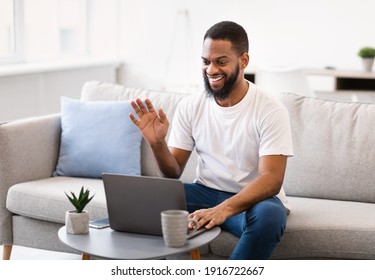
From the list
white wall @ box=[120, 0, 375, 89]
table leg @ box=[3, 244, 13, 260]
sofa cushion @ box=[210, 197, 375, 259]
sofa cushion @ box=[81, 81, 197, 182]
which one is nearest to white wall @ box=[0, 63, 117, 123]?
white wall @ box=[120, 0, 375, 89]

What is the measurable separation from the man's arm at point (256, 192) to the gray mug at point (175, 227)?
0.68 ft

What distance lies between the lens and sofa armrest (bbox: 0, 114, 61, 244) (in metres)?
3.20


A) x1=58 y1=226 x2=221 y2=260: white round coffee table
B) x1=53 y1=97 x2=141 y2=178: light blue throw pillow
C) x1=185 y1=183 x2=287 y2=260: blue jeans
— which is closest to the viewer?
x1=58 y1=226 x2=221 y2=260: white round coffee table

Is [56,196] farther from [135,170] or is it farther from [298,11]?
[298,11]

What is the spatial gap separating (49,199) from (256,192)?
100cm

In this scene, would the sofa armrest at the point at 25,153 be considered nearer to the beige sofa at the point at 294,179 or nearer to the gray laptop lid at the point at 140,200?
the beige sofa at the point at 294,179

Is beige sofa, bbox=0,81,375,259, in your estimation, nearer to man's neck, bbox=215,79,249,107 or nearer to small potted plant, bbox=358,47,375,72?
man's neck, bbox=215,79,249,107

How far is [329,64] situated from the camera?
18.6 feet

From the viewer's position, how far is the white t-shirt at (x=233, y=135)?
2602 millimetres

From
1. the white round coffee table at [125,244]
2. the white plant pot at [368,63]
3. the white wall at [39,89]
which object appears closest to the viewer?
the white round coffee table at [125,244]

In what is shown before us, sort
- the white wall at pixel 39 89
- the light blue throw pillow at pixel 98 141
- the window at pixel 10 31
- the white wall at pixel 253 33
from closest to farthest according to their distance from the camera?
1. the light blue throw pillow at pixel 98 141
2. the white wall at pixel 39 89
3. the window at pixel 10 31
4. the white wall at pixel 253 33

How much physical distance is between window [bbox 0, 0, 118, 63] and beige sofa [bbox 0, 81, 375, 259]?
5.96ft

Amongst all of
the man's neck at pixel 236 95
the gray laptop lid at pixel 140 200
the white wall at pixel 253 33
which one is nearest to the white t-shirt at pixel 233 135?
the man's neck at pixel 236 95
